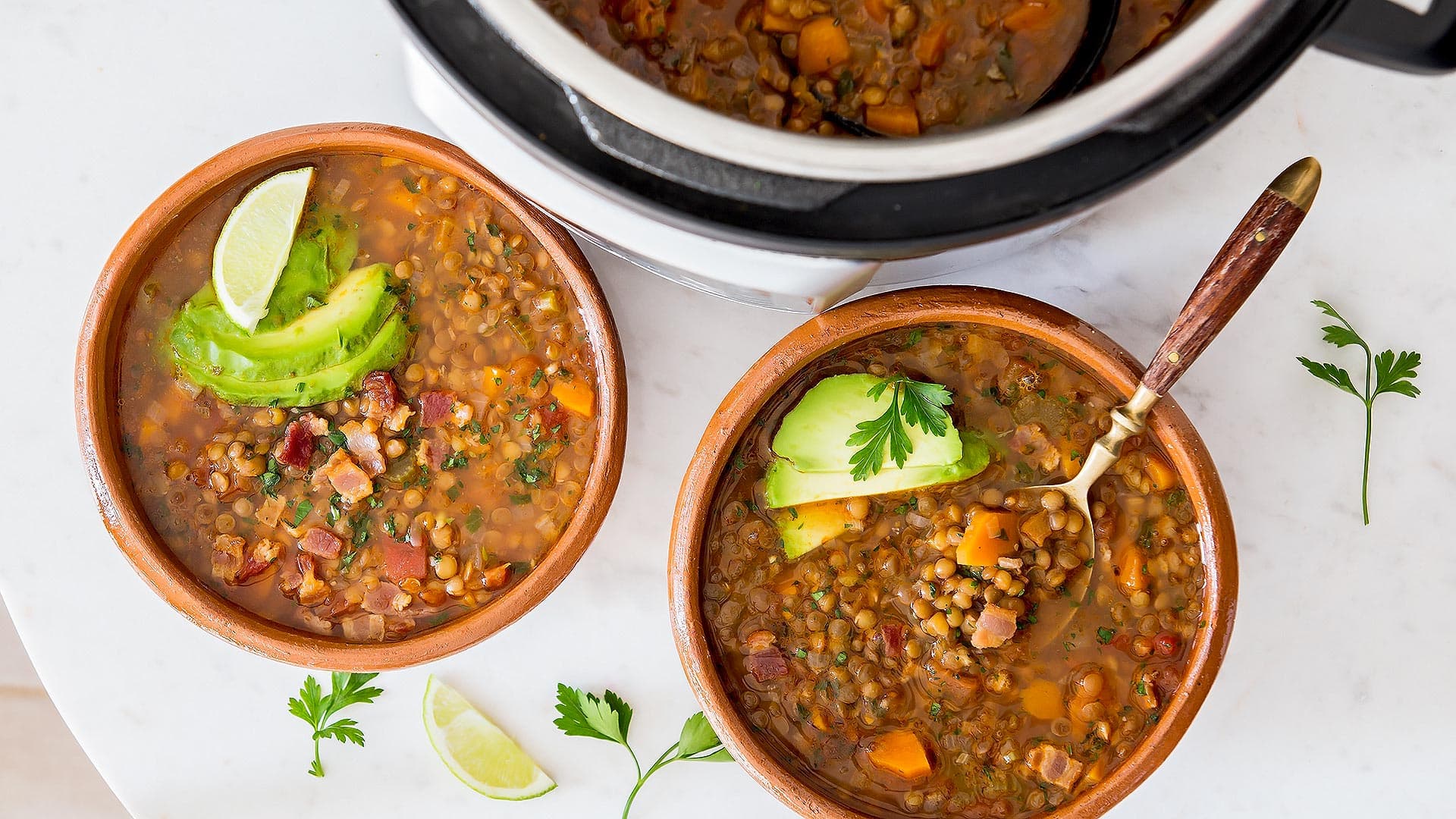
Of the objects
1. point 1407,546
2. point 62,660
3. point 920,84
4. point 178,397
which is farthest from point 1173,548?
point 62,660

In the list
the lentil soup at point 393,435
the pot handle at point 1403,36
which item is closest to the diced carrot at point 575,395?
the lentil soup at point 393,435

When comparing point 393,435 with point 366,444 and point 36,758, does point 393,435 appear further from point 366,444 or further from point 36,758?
point 36,758

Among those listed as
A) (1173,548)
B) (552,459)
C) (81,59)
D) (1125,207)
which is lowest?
(1173,548)

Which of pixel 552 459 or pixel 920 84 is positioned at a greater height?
pixel 920 84

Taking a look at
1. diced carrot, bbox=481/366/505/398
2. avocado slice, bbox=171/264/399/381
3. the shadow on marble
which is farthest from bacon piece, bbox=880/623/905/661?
the shadow on marble

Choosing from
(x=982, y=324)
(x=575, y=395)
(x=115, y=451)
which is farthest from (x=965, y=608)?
(x=115, y=451)

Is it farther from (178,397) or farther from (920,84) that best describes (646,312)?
(178,397)

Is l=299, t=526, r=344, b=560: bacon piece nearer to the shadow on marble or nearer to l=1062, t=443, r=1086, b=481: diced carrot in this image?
l=1062, t=443, r=1086, b=481: diced carrot
